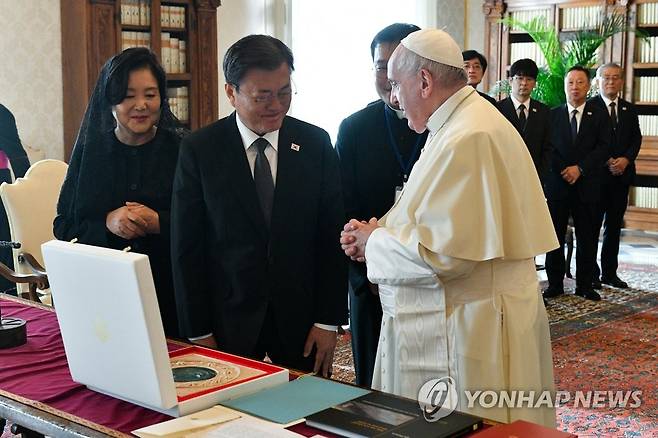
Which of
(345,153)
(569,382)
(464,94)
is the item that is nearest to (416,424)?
(464,94)

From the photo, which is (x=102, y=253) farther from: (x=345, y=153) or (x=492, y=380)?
(x=345, y=153)

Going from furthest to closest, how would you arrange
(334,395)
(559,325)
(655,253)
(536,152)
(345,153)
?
1. (655,253)
2. (536,152)
3. (559,325)
4. (345,153)
5. (334,395)

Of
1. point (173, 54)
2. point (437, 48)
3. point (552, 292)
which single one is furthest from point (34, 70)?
point (437, 48)

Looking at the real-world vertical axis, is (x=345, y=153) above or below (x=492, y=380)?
above

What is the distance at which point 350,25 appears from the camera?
960 centimetres

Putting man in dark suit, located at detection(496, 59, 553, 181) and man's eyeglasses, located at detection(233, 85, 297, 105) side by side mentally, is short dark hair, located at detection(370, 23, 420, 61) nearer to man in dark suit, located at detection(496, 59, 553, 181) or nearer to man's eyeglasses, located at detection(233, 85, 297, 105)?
man's eyeglasses, located at detection(233, 85, 297, 105)

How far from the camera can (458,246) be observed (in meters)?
2.46

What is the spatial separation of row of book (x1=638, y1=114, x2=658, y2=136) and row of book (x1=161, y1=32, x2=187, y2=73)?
5.53 m

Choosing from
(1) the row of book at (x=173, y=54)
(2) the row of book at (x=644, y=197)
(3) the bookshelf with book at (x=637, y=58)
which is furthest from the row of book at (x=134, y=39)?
(2) the row of book at (x=644, y=197)

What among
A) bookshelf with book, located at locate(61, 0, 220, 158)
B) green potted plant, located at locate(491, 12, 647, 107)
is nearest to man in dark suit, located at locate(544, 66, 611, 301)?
green potted plant, located at locate(491, 12, 647, 107)

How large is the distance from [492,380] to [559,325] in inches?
154

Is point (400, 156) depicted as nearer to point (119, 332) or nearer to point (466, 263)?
point (466, 263)

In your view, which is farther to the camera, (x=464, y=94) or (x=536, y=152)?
(x=536, y=152)

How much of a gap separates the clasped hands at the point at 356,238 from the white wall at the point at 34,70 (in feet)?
15.4
